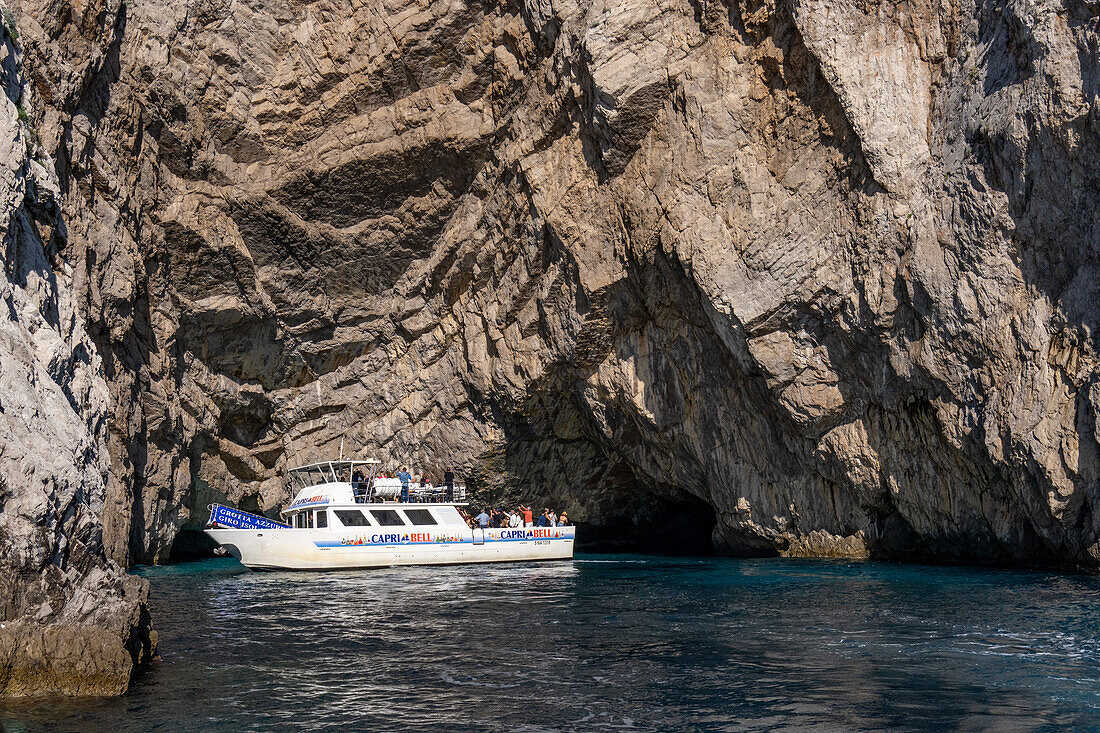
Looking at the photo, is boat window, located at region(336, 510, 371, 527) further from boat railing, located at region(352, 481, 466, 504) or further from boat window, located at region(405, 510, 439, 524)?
boat window, located at region(405, 510, 439, 524)

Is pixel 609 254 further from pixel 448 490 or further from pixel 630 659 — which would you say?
pixel 630 659

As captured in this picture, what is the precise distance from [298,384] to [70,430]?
2695cm

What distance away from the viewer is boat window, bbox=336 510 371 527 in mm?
30953

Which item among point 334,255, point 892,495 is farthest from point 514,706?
point 334,255

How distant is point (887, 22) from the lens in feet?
86.6

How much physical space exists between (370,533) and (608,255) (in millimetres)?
12375

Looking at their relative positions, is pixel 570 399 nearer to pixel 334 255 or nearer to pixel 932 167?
pixel 334 255

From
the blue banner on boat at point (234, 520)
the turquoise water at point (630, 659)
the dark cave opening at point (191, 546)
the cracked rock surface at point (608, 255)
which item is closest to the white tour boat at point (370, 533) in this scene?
the blue banner on boat at point (234, 520)

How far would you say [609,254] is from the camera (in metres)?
31.8

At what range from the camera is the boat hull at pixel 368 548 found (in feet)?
98.5

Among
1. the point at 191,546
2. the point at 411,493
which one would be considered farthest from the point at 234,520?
the point at 191,546

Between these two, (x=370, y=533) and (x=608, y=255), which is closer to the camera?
(x=370, y=533)

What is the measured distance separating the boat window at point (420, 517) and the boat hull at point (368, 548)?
0.53 metres

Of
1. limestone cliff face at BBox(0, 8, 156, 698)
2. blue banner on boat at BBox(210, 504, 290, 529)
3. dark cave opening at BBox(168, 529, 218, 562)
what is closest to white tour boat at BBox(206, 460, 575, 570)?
blue banner on boat at BBox(210, 504, 290, 529)
